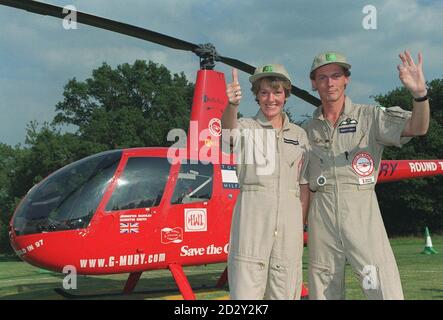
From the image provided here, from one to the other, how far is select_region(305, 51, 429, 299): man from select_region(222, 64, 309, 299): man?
0.43 ft

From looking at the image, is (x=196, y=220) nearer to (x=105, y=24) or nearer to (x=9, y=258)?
(x=105, y=24)

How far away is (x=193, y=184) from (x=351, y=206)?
3572 millimetres

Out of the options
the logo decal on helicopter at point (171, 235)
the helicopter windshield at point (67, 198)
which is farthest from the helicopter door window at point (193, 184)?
the helicopter windshield at point (67, 198)

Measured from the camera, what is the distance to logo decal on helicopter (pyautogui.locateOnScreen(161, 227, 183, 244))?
6.16 metres

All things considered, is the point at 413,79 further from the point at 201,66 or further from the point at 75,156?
the point at 75,156

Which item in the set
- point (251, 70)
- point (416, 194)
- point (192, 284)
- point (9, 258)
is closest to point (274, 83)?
point (251, 70)

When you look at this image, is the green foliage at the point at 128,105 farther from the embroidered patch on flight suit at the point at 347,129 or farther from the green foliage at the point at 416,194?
the embroidered patch on flight suit at the point at 347,129

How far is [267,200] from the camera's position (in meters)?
2.99

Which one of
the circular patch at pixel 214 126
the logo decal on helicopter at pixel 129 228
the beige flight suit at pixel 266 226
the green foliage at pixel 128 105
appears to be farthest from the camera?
the green foliage at pixel 128 105

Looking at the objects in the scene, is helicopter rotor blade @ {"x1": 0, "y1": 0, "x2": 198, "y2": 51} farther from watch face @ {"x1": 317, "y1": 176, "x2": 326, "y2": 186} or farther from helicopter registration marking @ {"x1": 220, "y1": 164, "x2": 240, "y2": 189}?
watch face @ {"x1": 317, "y1": 176, "x2": 326, "y2": 186}

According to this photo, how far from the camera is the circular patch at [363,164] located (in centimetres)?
312

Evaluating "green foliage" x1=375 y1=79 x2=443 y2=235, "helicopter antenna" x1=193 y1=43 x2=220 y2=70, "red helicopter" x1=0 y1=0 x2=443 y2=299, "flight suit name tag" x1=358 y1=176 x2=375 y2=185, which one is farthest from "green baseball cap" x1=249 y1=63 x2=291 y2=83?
"green foliage" x1=375 y1=79 x2=443 y2=235

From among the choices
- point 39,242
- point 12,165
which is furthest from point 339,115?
point 12,165

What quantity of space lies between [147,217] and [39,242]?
123 centimetres
